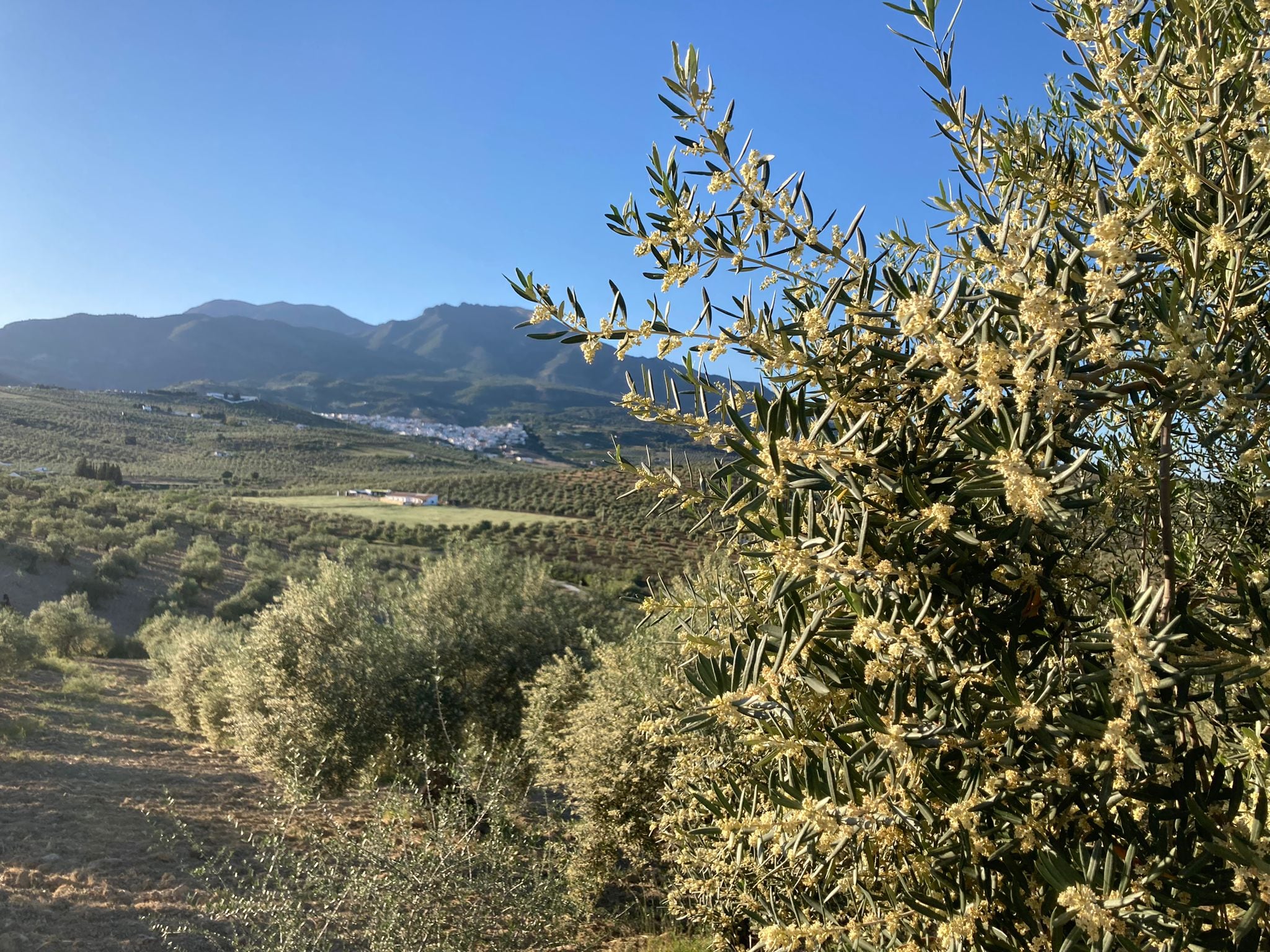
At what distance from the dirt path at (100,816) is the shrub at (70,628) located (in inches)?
248

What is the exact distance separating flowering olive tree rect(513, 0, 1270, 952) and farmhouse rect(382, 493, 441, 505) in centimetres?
5875

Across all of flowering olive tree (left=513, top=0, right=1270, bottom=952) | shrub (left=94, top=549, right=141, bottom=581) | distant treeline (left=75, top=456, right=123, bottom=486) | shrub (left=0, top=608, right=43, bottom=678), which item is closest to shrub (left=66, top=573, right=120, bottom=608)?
shrub (left=94, top=549, right=141, bottom=581)

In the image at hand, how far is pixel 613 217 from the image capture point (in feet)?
8.30

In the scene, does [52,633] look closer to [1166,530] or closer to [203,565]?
[203,565]

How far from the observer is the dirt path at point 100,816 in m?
8.91

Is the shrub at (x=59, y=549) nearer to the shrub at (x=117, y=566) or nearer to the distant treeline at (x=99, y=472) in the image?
the shrub at (x=117, y=566)

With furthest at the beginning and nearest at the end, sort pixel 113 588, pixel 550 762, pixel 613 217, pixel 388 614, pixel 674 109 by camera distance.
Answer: pixel 113 588 < pixel 388 614 < pixel 550 762 < pixel 613 217 < pixel 674 109

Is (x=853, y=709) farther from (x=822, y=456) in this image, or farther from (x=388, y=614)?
(x=388, y=614)

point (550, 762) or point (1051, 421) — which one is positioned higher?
point (1051, 421)

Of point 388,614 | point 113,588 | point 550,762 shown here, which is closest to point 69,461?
point 113,588

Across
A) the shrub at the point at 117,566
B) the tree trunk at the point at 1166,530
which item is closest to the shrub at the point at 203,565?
the shrub at the point at 117,566


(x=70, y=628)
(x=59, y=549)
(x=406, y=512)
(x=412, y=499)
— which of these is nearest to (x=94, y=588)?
(x=59, y=549)

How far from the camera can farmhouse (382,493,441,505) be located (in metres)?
59.5

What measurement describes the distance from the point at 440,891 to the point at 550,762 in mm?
3633
